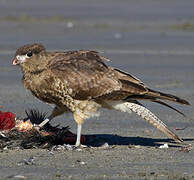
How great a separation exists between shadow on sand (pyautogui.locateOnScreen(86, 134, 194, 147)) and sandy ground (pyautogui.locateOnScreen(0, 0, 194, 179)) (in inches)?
0.5

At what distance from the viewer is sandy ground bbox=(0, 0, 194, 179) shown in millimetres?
7496

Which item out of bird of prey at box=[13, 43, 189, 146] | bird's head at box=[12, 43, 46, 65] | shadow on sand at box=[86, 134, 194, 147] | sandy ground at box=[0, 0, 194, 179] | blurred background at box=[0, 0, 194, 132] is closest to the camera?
sandy ground at box=[0, 0, 194, 179]

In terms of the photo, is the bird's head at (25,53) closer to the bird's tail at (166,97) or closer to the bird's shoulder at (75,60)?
the bird's shoulder at (75,60)

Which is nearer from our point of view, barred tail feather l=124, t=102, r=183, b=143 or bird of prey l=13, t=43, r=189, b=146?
bird of prey l=13, t=43, r=189, b=146

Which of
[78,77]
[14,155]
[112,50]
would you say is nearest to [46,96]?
[78,77]

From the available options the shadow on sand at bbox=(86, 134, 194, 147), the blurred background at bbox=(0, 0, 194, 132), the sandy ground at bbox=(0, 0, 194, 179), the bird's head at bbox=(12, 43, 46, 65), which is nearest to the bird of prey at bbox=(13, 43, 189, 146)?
the bird's head at bbox=(12, 43, 46, 65)

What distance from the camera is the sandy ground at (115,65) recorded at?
24.6ft

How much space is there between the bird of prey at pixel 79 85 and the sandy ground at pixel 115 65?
50 centimetres

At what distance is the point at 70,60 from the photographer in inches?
350

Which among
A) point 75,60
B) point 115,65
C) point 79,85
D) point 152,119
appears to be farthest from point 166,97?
point 115,65

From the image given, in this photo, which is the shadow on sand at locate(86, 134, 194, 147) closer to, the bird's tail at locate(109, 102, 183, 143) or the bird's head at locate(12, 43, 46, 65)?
the bird's tail at locate(109, 102, 183, 143)

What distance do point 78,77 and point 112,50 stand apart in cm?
821

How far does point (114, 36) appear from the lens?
19469mm

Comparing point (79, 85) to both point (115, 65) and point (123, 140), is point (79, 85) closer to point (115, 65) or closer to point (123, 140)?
point (123, 140)
